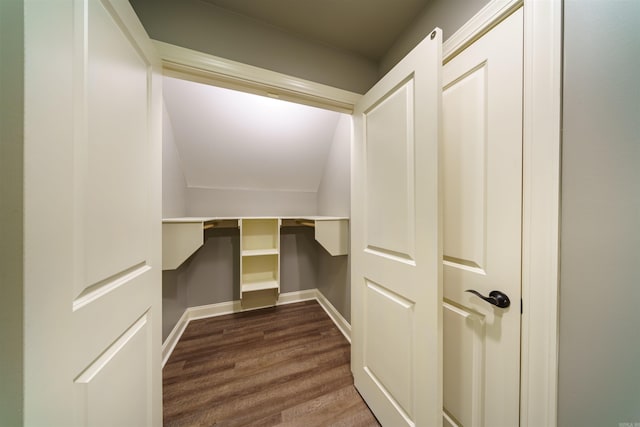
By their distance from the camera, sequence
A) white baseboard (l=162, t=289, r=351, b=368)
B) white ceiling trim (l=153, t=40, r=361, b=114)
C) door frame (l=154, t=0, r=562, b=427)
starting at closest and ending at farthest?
door frame (l=154, t=0, r=562, b=427) < white ceiling trim (l=153, t=40, r=361, b=114) < white baseboard (l=162, t=289, r=351, b=368)

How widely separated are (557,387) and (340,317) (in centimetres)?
156

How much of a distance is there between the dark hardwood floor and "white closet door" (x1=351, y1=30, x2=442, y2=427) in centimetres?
24

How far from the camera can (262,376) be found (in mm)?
1428

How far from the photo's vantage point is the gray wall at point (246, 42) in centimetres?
100

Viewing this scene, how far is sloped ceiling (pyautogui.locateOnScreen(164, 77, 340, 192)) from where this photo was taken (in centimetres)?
184

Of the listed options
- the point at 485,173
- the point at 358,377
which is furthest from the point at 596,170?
the point at 358,377

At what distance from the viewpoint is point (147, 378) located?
0.82 meters

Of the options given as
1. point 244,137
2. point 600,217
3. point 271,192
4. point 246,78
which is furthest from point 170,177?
point 600,217

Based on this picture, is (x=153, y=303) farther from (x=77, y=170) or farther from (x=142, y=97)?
(x=142, y=97)

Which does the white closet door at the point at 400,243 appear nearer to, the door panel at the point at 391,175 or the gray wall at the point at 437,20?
the door panel at the point at 391,175

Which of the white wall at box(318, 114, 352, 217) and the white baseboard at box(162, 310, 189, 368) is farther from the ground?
the white wall at box(318, 114, 352, 217)

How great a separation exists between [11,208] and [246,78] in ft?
3.54

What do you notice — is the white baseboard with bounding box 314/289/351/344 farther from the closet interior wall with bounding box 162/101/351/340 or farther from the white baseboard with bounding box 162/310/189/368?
the white baseboard with bounding box 162/310/189/368

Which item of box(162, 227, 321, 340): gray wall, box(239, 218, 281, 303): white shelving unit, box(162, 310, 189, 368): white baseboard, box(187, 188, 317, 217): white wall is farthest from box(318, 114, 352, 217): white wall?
box(162, 310, 189, 368): white baseboard
